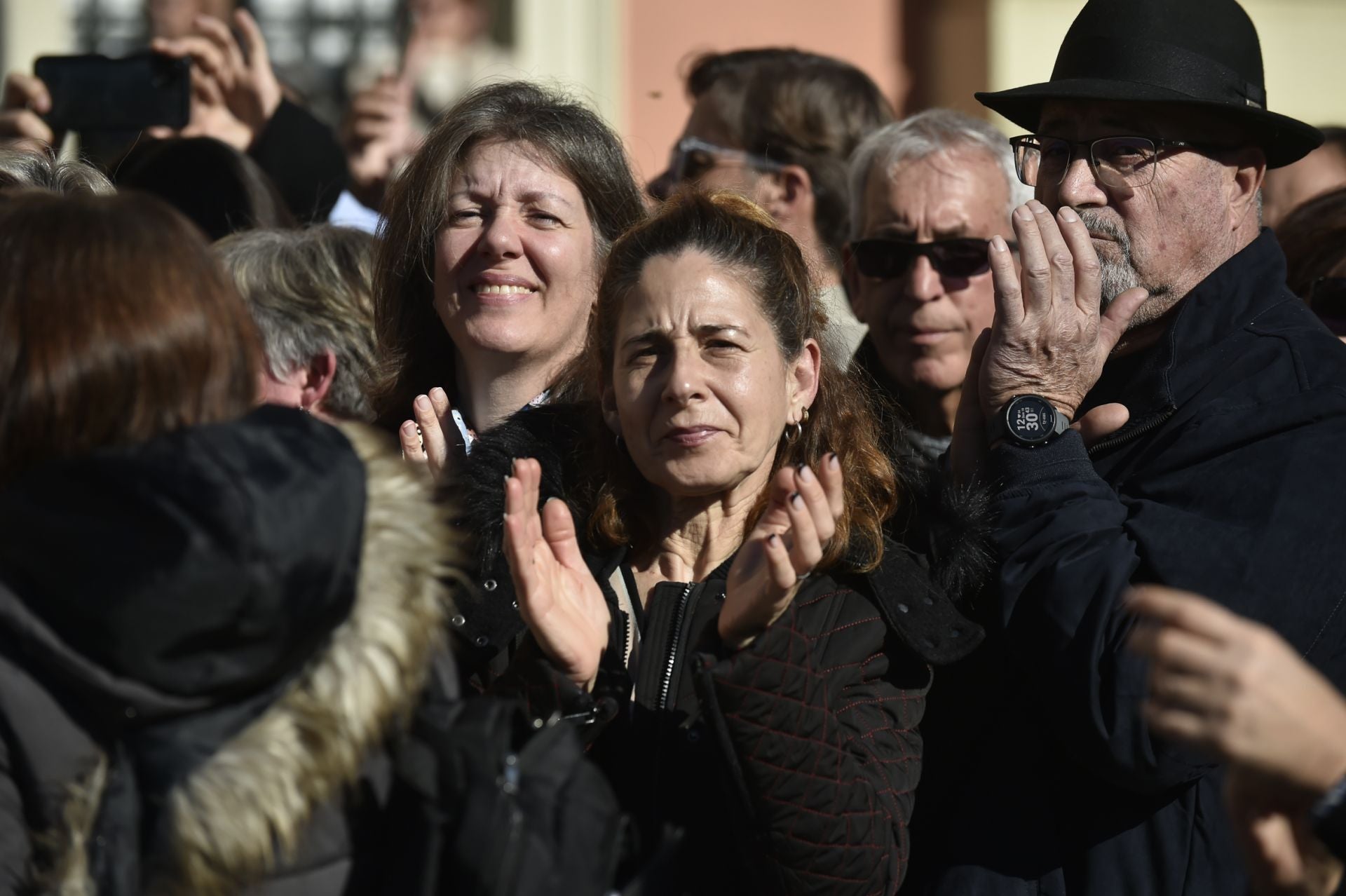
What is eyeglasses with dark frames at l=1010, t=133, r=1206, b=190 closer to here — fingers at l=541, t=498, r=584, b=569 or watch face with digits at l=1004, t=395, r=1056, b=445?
watch face with digits at l=1004, t=395, r=1056, b=445

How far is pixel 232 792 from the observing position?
1.63m

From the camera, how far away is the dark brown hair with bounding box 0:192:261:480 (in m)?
1.67

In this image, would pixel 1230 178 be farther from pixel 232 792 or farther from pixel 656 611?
pixel 232 792

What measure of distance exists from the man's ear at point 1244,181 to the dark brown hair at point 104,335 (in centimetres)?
179

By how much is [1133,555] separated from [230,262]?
200cm

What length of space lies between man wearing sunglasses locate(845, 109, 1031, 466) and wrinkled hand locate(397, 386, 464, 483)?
108 centimetres

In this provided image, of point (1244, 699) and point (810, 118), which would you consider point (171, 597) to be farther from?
point (810, 118)

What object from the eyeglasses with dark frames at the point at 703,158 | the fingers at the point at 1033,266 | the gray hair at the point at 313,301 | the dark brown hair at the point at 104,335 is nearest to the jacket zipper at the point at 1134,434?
the fingers at the point at 1033,266

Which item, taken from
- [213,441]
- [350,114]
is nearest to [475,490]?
[213,441]

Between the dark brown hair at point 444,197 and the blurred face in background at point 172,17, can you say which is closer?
the dark brown hair at point 444,197

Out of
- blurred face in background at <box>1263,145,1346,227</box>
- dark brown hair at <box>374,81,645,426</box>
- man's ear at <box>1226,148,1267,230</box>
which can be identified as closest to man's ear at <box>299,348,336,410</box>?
dark brown hair at <box>374,81,645,426</box>

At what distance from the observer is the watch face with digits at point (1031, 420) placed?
2.38m

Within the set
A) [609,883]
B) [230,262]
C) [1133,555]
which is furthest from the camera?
[230,262]

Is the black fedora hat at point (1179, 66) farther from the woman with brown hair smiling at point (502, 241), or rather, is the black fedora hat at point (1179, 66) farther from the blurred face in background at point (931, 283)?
the woman with brown hair smiling at point (502, 241)
